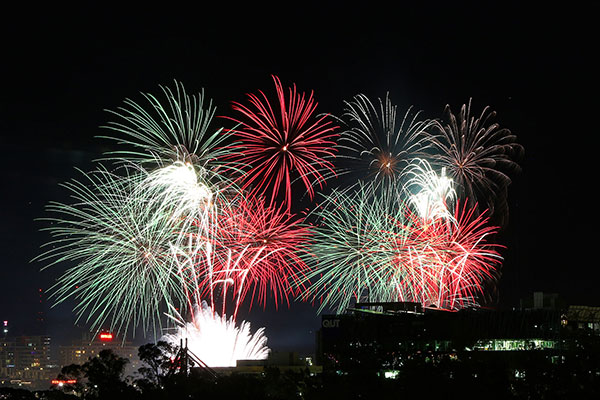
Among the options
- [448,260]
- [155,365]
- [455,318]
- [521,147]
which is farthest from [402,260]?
[455,318]

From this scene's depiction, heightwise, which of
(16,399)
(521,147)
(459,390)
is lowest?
(16,399)

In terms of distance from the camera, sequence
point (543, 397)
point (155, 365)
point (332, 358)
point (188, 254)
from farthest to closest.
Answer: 1. point (332, 358)
2. point (155, 365)
3. point (188, 254)
4. point (543, 397)

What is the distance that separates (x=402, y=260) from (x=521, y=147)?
15.2 metres

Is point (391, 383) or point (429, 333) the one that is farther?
point (429, 333)

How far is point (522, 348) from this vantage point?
353 ft

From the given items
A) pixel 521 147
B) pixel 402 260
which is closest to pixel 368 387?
pixel 402 260

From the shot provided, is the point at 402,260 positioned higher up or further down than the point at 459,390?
higher up

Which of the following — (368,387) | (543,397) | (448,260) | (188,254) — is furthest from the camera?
(448,260)

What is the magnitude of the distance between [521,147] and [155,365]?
41.4 m

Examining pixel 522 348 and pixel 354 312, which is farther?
pixel 354 312

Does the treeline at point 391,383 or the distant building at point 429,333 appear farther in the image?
the distant building at point 429,333

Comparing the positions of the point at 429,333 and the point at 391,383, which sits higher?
the point at 429,333

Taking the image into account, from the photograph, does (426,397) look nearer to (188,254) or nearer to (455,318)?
(188,254)

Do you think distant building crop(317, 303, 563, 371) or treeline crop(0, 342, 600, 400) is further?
distant building crop(317, 303, 563, 371)
